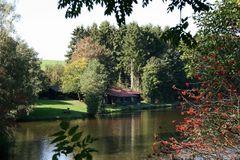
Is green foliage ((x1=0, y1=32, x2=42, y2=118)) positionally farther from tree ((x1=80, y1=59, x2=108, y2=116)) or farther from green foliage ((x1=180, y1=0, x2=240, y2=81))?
tree ((x1=80, y1=59, x2=108, y2=116))

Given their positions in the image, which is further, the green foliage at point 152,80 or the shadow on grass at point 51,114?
the green foliage at point 152,80

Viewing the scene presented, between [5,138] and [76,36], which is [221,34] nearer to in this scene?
[5,138]

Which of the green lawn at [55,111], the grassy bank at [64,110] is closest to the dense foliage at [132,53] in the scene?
the grassy bank at [64,110]

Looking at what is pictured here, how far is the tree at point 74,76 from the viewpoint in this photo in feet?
253

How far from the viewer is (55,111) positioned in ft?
211

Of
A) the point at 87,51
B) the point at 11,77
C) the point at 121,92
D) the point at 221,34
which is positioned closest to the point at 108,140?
the point at 11,77

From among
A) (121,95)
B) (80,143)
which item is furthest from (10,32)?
(121,95)

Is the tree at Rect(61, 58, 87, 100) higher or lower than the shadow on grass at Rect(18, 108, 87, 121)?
higher

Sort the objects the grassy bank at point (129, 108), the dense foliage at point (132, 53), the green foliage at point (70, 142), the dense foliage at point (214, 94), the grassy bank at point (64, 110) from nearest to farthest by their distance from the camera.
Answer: the green foliage at point (70, 142) → the dense foliage at point (214, 94) → the grassy bank at point (64, 110) → the grassy bank at point (129, 108) → the dense foliage at point (132, 53)

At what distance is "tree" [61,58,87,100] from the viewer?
7718 centimetres

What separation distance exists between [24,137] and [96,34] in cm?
6468

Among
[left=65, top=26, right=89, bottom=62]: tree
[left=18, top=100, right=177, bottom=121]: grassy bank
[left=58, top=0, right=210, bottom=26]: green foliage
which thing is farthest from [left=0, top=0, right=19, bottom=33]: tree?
[left=65, top=26, right=89, bottom=62]: tree

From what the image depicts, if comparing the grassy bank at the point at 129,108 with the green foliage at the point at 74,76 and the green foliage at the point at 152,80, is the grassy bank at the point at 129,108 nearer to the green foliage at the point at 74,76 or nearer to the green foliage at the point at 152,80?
the green foliage at the point at 152,80

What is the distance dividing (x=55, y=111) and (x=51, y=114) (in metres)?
2.67
